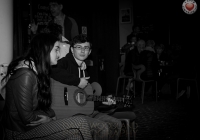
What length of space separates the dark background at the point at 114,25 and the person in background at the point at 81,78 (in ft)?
3.94

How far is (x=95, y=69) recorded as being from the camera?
534 cm

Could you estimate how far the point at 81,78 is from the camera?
2135 millimetres

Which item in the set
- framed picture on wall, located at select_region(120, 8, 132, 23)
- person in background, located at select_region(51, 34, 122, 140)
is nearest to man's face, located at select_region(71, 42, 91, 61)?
person in background, located at select_region(51, 34, 122, 140)

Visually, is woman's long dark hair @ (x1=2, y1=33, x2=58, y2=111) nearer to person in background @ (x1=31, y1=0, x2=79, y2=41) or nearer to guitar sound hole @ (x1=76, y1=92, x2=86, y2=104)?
guitar sound hole @ (x1=76, y1=92, x2=86, y2=104)

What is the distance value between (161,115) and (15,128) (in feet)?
9.27

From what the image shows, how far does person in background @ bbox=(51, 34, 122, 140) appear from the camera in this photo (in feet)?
6.08

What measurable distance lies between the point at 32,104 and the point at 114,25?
491 cm

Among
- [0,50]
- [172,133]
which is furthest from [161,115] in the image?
[0,50]

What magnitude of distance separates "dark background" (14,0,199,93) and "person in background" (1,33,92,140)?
1852 millimetres

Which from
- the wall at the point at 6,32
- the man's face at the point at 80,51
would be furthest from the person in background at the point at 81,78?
the wall at the point at 6,32

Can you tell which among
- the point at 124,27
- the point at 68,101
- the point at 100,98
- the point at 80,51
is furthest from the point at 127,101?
the point at 124,27

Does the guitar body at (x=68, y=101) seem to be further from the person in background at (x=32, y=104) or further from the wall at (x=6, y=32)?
the wall at (x=6, y=32)

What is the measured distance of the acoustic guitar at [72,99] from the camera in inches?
80.9

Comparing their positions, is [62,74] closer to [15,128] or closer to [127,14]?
[15,128]
